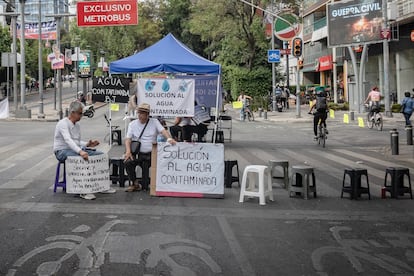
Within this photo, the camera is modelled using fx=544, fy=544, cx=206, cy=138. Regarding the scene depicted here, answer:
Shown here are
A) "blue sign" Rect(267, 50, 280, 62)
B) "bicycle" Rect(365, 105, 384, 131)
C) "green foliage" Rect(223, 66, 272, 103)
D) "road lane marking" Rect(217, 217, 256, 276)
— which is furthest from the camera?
"green foliage" Rect(223, 66, 272, 103)

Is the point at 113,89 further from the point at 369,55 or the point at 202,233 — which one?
the point at 369,55

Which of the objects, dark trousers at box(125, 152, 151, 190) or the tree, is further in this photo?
the tree

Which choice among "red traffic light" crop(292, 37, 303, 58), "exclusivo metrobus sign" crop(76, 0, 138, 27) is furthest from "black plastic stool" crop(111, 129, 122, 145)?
"red traffic light" crop(292, 37, 303, 58)

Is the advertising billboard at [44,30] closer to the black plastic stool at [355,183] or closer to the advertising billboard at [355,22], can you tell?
the advertising billboard at [355,22]

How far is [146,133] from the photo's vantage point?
9.71 metres

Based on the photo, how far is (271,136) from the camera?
21.5m

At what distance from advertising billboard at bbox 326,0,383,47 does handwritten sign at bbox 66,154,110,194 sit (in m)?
28.4

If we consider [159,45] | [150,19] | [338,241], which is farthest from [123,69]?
[150,19]

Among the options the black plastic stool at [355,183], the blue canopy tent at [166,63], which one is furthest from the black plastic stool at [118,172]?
the black plastic stool at [355,183]

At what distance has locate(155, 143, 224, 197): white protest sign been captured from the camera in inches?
366

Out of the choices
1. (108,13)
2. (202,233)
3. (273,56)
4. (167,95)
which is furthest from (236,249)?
(273,56)

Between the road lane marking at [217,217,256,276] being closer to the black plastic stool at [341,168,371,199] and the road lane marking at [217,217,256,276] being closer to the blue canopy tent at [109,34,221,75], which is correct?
the black plastic stool at [341,168,371,199]

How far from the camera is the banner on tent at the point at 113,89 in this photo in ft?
53.3

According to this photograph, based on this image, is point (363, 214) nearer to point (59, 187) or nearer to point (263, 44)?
point (59, 187)
